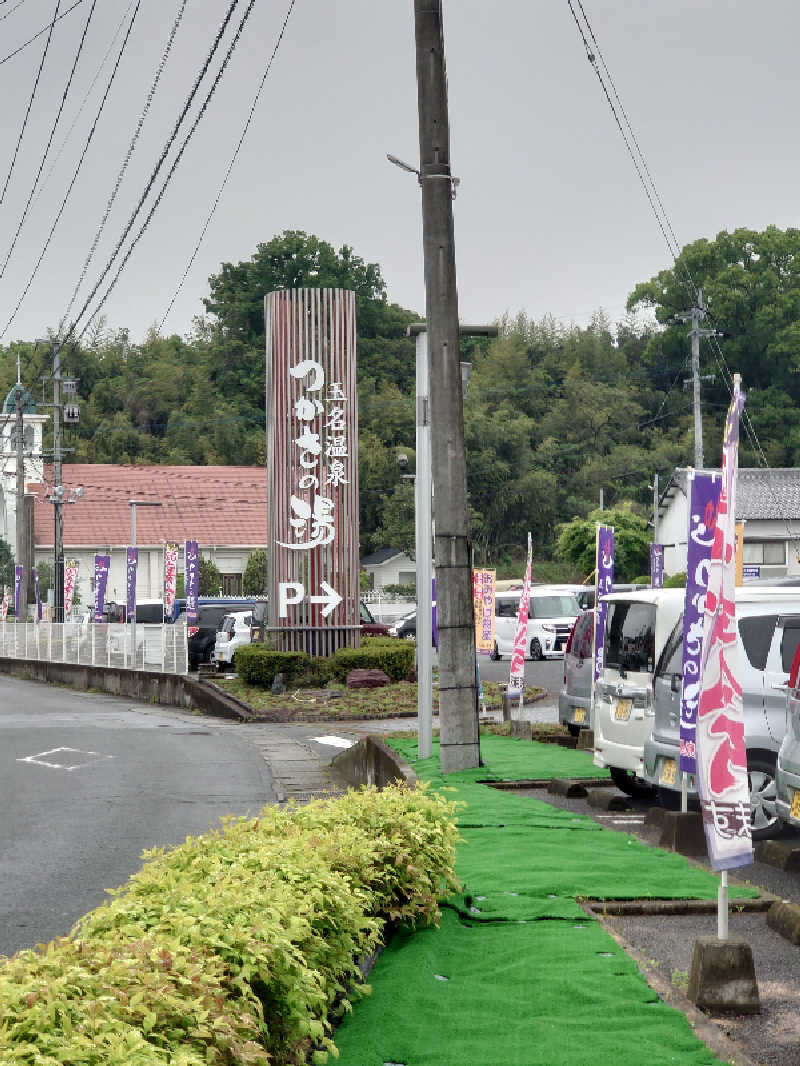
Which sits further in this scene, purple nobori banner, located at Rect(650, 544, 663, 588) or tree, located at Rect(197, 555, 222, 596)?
tree, located at Rect(197, 555, 222, 596)

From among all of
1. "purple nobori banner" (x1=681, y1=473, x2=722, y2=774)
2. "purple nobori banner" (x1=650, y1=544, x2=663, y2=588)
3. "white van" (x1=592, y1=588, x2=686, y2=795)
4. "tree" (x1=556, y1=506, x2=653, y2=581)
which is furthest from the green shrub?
"tree" (x1=556, y1=506, x2=653, y2=581)

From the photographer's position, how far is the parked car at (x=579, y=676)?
1742 centimetres

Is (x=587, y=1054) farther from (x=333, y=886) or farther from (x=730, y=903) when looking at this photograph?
(x=730, y=903)

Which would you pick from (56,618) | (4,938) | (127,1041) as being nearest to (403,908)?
(4,938)

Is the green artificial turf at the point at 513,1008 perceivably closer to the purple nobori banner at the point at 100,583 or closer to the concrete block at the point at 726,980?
the concrete block at the point at 726,980

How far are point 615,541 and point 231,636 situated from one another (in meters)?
25.3

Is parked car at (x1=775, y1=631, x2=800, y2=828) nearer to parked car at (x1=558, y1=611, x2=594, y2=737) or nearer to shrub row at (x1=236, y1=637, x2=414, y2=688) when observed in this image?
parked car at (x1=558, y1=611, x2=594, y2=737)

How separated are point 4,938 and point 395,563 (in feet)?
216

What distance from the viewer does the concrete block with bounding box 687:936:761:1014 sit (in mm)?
5852

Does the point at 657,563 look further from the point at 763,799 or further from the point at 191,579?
the point at 763,799

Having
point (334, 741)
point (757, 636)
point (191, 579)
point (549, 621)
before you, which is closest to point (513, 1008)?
point (757, 636)

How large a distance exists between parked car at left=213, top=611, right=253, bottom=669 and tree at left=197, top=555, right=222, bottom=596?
92.8 ft

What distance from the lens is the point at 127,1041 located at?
358 centimetres

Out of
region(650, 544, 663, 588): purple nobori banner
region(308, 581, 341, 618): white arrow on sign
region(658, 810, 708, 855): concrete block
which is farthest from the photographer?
region(650, 544, 663, 588): purple nobori banner
